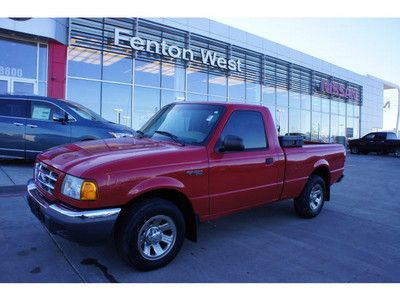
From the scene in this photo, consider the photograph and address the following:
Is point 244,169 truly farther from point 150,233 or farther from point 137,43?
point 137,43

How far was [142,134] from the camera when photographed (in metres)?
4.73

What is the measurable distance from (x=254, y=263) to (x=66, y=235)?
2.03 m

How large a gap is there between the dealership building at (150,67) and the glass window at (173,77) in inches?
2.0

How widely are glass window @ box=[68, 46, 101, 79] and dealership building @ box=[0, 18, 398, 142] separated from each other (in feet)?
0.14

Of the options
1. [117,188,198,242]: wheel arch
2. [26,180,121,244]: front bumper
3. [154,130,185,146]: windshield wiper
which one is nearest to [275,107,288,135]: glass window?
[154,130,185,146]: windshield wiper

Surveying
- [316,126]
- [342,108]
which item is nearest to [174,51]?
[316,126]

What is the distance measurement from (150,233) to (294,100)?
24237 mm

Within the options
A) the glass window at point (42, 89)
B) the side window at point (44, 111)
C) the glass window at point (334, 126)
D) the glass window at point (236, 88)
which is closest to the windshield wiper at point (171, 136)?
the side window at point (44, 111)

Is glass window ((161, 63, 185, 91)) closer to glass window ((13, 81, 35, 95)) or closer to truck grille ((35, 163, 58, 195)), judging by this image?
glass window ((13, 81, 35, 95))

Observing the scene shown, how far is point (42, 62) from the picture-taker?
13633 mm

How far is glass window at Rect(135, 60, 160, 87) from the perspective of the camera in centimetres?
1645

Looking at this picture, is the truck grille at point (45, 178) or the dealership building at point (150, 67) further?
the dealership building at point (150, 67)

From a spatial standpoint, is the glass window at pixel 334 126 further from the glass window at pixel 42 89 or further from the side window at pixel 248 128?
the side window at pixel 248 128

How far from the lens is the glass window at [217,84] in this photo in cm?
1980
